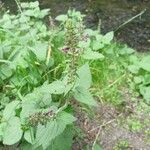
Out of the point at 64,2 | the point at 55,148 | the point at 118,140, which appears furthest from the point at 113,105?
the point at 64,2

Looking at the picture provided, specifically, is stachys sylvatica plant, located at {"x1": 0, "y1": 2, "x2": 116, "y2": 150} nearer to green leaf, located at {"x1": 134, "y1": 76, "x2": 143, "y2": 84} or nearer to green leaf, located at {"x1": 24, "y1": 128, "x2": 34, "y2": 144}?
green leaf, located at {"x1": 24, "y1": 128, "x2": 34, "y2": 144}

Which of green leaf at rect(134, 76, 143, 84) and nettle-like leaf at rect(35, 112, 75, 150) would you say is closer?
nettle-like leaf at rect(35, 112, 75, 150)

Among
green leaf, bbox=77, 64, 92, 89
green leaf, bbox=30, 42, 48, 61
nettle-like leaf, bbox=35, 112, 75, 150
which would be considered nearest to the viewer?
nettle-like leaf, bbox=35, 112, 75, 150

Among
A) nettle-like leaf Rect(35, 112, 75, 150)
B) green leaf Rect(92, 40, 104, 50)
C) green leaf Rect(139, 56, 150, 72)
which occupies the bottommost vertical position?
green leaf Rect(139, 56, 150, 72)

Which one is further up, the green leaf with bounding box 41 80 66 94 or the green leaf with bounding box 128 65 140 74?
the green leaf with bounding box 41 80 66 94

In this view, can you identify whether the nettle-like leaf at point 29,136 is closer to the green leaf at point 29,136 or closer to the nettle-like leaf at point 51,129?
the green leaf at point 29,136

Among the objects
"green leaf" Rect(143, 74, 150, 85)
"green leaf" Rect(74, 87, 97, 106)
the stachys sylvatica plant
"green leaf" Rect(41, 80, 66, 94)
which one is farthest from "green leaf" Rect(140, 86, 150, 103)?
"green leaf" Rect(41, 80, 66, 94)

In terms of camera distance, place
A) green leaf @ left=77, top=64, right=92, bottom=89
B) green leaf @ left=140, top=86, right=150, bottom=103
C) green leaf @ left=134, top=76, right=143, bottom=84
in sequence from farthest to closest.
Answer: green leaf @ left=134, top=76, right=143, bottom=84, green leaf @ left=140, top=86, right=150, bottom=103, green leaf @ left=77, top=64, right=92, bottom=89

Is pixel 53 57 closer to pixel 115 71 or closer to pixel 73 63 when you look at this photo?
pixel 115 71
